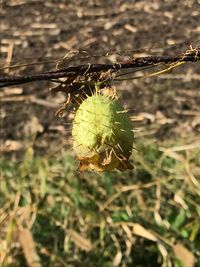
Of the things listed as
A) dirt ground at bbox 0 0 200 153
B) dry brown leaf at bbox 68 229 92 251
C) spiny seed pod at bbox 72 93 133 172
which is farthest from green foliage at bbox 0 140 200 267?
spiny seed pod at bbox 72 93 133 172

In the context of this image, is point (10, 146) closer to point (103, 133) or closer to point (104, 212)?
point (104, 212)

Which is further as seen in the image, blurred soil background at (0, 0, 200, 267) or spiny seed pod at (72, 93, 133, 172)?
blurred soil background at (0, 0, 200, 267)

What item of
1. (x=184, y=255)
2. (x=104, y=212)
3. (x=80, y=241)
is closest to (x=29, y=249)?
(x=80, y=241)

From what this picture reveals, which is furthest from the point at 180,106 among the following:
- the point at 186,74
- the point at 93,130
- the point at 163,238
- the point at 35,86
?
the point at 93,130

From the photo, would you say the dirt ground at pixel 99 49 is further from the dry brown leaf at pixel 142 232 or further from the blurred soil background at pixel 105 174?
the dry brown leaf at pixel 142 232

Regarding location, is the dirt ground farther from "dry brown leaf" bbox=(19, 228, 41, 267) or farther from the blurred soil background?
"dry brown leaf" bbox=(19, 228, 41, 267)
